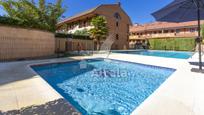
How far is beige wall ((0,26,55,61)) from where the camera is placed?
429 inches

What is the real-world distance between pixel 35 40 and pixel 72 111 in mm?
11386

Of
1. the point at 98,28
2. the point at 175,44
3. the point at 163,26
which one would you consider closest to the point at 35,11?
the point at 98,28

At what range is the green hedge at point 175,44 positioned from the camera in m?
26.3

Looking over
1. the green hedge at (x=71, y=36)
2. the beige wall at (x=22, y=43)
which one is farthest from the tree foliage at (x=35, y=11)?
the beige wall at (x=22, y=43)

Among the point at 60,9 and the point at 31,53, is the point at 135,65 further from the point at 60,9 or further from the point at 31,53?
the point at 60,9

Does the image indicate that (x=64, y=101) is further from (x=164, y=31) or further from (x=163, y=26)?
(x=164, y=31)

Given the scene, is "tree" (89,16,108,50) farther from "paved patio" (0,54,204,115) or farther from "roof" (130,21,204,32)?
"roof" (130,21,204,32)

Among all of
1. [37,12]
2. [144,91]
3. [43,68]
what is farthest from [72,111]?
[37,12]

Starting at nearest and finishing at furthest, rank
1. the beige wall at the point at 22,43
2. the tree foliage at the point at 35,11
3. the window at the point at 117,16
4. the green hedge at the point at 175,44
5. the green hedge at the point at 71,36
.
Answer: the beige wall at the point at 22,43 → the tree foliage at the point at 35,11 → the green hedge at the point at 71,36 → the green hedge at the point at 175,44 → the window at the point at 117,16

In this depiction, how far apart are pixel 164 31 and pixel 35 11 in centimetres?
3031

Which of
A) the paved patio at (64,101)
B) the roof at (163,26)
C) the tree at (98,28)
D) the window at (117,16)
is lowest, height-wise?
the paved patio at (64,101)

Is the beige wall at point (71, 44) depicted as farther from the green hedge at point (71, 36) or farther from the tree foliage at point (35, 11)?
the tree foliage at point (35, 11)

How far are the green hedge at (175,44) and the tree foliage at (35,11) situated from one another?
63.9 feet

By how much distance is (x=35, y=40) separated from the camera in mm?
13102
